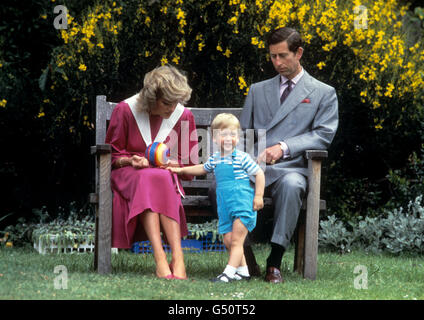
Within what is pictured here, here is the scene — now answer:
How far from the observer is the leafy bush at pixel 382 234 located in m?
→ 6.45

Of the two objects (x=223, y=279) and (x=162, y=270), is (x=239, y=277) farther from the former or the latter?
(x=162, y=270)

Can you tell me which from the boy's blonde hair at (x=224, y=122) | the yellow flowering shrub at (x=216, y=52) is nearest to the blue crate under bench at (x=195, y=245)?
the yellow flowering shrub at (x=216, y=52)

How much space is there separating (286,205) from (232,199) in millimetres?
348

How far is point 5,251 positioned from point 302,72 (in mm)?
3006

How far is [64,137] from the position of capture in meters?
6.67

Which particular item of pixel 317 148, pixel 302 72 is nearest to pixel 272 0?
pixel 302 72

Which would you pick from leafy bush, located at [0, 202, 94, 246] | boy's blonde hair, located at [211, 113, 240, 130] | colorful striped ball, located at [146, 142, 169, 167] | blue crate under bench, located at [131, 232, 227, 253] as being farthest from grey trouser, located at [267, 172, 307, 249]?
leafy bush, located at [0, 202, 94, 246]

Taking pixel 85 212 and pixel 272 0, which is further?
pixel 85 212

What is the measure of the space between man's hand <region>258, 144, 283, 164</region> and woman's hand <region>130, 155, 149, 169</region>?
2.45 ft

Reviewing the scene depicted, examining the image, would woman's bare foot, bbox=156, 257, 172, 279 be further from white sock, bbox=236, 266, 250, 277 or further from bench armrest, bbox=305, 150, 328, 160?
bench armrest, bbox=305, 150, 328, 160

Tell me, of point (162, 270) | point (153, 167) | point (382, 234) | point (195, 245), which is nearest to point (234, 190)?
point (153, 167)

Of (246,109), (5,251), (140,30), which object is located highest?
(140,30)

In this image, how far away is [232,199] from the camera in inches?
177
